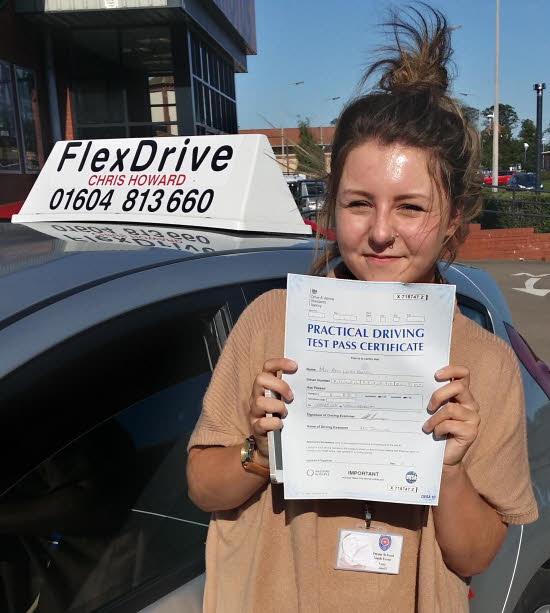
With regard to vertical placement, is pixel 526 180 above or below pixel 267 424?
below

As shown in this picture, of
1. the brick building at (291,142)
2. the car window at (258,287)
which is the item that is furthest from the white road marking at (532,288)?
the brick building at (291,142)

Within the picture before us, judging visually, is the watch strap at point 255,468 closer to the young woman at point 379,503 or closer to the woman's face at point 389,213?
the young woman at point 379,503

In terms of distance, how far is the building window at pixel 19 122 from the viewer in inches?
439

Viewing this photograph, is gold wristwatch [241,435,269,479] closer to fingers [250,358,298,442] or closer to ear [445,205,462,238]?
fingers [250,358,298,442]

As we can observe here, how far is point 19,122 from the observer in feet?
38.1

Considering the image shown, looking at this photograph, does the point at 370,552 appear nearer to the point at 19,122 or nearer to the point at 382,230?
the point at 382,230

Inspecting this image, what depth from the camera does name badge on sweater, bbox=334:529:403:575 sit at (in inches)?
47.1

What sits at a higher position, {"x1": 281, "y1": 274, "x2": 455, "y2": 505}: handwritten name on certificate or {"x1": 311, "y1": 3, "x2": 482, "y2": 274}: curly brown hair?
{"x1": 311, "y1": 3, "x2": 482, "y2": 274}: curly brown hair

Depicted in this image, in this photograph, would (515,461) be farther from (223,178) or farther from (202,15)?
(202,15)

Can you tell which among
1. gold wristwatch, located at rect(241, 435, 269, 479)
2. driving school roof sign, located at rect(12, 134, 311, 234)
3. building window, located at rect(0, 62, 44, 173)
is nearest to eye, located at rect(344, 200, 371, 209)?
gold wristwatch, located at rect(241, 435, 269, 479)

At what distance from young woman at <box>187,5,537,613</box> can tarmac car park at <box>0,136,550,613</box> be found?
29 cm

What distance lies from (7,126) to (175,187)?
1027 cm

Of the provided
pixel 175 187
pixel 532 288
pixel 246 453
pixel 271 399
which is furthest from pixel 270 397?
pixel 532 288

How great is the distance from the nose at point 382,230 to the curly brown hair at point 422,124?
11 cm
